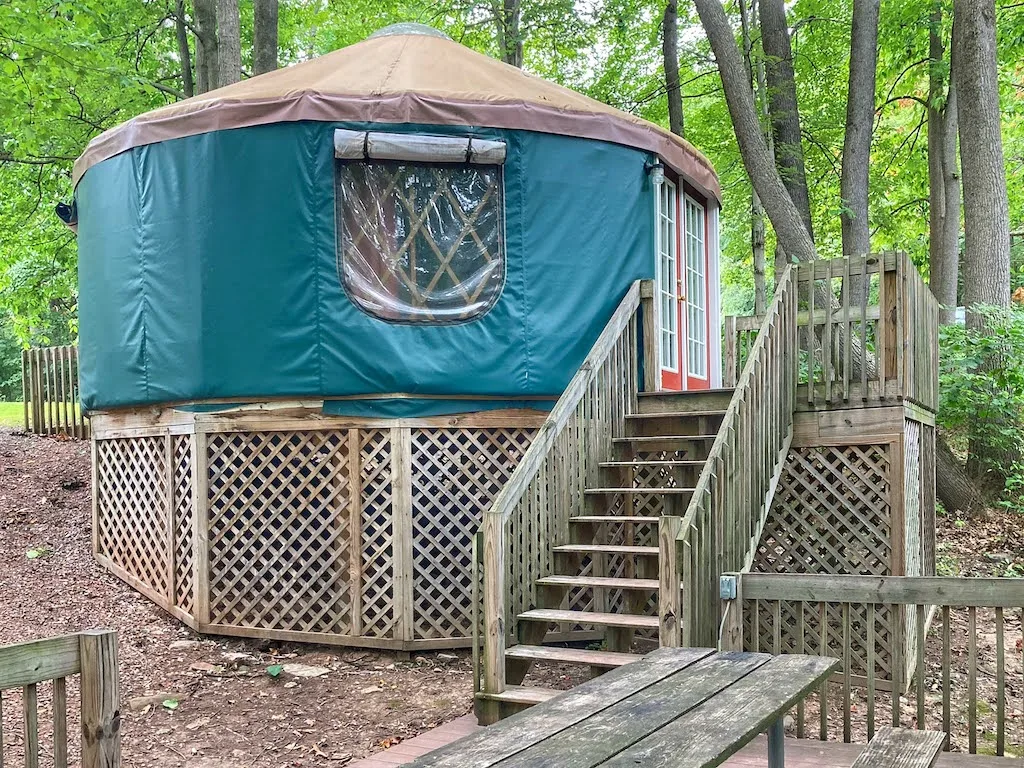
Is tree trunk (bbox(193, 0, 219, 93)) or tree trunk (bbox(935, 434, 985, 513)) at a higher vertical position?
tree trunk (bbox(193, 0, 219, 93))

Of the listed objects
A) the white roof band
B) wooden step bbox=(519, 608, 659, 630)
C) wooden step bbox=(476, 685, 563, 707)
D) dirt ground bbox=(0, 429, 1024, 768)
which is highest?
the white roof band

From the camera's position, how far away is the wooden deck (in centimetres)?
365

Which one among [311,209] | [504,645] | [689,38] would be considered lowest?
[504,645]

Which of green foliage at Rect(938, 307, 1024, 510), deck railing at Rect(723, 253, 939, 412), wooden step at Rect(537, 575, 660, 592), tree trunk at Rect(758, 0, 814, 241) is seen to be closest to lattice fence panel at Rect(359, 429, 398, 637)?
wooden step at Rect(537, 575, 660, 592)

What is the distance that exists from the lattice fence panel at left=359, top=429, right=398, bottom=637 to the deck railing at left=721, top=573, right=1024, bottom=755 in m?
2.33

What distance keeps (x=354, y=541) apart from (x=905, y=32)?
36.6 feet

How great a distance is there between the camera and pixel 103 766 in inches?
101

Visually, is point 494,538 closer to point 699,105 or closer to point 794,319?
point 794,319

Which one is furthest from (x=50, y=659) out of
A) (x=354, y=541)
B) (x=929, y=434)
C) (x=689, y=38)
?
(x=689, y=38)

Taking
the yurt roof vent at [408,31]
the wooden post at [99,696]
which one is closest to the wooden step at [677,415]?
the yurt roof vent at [408,31]

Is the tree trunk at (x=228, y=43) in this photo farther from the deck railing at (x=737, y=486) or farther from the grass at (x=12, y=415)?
the grass at (x=12, y=415)

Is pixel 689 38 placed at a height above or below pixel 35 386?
above

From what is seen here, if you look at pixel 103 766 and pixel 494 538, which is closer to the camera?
pixel 103 766

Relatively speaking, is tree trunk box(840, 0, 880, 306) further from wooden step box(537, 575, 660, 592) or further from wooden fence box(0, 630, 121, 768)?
wooden fence box(0, 630, 121, 768)
